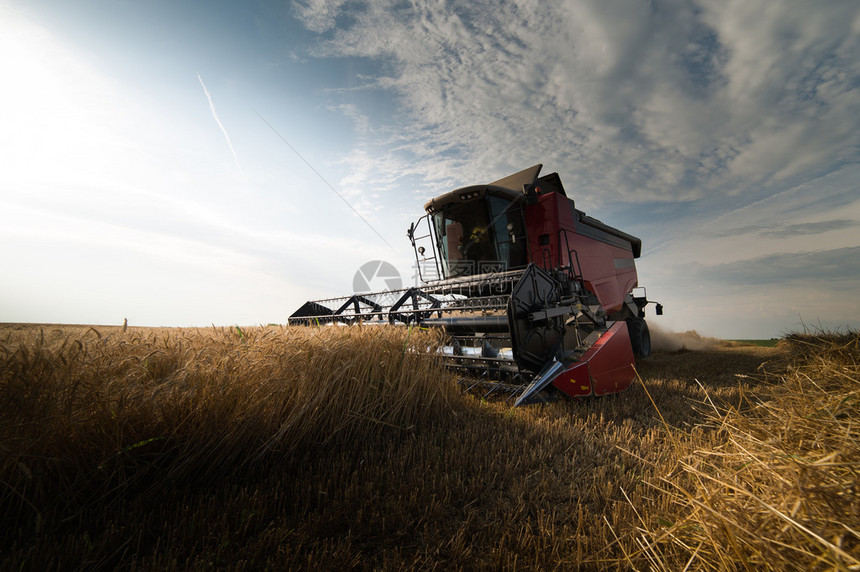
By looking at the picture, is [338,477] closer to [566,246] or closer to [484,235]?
[484,235]

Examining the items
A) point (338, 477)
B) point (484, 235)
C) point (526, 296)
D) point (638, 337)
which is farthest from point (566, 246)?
point (338, 477)

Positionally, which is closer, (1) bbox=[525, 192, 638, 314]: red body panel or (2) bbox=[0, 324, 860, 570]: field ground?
(2) bbox=[0, 324, 860, 570]: field ground

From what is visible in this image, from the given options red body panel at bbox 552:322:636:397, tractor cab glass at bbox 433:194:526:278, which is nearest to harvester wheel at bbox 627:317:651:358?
tractor cab glass at bbox 433:194:526:278

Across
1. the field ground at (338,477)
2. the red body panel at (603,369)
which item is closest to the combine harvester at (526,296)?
the red body panel at (603,369)

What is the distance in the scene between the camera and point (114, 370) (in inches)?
73.4

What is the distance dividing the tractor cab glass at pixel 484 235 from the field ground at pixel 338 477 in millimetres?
4185

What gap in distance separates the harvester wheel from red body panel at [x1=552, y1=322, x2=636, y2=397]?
5.16 metres

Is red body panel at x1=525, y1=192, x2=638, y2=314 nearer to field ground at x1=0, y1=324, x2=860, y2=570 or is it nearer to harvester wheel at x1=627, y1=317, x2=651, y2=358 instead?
harvester wheel at x1=627, y1=317, x2=651, y2=358

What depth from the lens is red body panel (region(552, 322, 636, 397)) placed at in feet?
12.2

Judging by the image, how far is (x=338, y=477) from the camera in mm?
2057

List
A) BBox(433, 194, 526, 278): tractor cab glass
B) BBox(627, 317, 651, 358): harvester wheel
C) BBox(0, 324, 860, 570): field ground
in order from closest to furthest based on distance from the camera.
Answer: BBox(0, 324, 860, 570): field ground
BBox(433, 194, 526, 278): tractor cab glass
BBox(627, 317, 651, 358): harvester wheel

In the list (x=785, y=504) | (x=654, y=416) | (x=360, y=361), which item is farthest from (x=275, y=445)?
(x=654, y=416)

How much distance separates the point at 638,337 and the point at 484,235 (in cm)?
564

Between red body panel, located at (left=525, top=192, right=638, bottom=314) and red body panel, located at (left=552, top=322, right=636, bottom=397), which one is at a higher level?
red body panel, located at (left=525, top=192, right=638, bottom=314)
